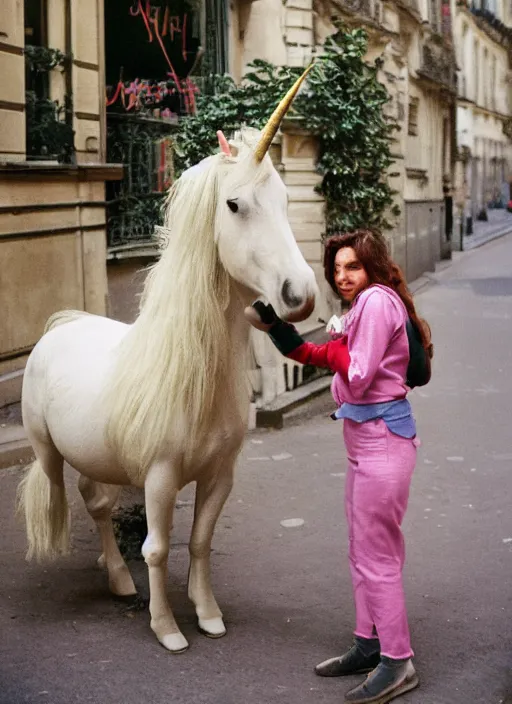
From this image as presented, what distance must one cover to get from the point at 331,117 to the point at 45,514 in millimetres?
5959

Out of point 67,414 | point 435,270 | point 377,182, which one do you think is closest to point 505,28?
point 435,270

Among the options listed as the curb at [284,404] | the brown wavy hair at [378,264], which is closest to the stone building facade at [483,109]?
the curb at [284,404]

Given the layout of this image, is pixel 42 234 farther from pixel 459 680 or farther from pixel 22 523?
pixel 459 680

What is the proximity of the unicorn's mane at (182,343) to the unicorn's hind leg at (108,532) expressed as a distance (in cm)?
81

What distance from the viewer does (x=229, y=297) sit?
13.4 feet

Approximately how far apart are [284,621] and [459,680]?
899 millimetres

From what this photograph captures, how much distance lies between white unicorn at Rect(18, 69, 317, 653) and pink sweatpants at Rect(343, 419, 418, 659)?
58 centimetres

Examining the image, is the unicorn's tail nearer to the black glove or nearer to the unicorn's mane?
the unicorn's mane

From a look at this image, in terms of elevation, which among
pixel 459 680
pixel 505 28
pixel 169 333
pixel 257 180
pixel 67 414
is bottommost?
pixel 459 680

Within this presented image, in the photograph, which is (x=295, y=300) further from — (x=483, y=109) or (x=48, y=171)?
(x=483, y=109)

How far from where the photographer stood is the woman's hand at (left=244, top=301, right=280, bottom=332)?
12.8ft

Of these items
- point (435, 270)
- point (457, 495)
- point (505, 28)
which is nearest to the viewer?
point (457, 495)

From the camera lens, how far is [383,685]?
3.92 m

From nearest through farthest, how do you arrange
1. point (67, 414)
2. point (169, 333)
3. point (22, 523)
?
1. point (169, 333)
2. point (67, 414)
3. point (22, 523)
